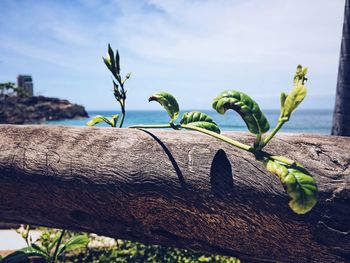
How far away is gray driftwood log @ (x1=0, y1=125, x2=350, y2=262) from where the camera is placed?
1104mm

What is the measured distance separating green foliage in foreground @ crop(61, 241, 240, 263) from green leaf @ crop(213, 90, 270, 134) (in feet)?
11.4

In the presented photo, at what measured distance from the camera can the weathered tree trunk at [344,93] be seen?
327cm

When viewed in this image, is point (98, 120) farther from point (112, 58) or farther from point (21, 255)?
point (21, 255)

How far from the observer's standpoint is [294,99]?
2.85 ft

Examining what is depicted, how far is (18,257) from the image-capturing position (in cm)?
197

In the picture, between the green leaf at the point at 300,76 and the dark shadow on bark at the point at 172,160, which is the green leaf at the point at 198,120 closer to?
the dark shadow on bark at the point at 172,160

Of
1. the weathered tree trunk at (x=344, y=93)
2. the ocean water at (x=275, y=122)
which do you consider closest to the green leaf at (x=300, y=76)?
the weathered tree trunk at (x=344, y=93)

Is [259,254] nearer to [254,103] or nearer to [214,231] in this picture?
[214,231]

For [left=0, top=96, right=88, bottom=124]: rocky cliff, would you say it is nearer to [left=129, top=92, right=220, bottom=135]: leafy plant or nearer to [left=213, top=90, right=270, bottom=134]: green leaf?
[left=129, top=92, right=220, bottom=135]: leafy plant

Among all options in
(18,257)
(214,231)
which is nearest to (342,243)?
(214,231)

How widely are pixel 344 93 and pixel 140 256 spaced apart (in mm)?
3302

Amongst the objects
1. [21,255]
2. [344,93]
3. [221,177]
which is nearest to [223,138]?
[221,177]

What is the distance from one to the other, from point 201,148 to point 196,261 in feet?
11.1

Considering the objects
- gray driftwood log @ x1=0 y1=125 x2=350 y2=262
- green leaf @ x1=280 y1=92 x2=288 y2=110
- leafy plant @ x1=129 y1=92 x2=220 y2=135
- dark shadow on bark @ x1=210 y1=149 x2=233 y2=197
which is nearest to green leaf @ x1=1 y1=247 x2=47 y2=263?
gray driftwood log @ x1=0 y1=125 x2=350 y2=262
